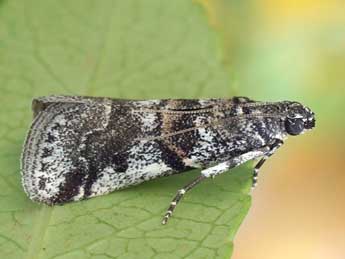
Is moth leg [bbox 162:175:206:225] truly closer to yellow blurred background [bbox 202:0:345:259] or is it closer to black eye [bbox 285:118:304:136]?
black eye [bbox 285:118:304:136]

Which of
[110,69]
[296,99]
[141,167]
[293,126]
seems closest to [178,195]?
[141,167]

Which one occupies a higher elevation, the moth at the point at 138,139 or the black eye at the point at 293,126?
the black eye at the point at 293,126

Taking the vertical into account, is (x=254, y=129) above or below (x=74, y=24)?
below

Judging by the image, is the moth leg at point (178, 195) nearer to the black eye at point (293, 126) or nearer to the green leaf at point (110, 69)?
the green leaf at point (110, 69)

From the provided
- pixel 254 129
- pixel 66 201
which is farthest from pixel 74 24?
pixel 254 129

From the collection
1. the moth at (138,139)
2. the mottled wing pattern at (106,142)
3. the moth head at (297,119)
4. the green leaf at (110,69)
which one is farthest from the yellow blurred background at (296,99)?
the green leaf at (110,69)

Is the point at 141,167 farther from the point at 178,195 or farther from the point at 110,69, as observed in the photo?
the point at 110,69

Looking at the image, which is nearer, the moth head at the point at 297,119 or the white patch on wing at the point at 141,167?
the white patch on wing at the point at 141,167

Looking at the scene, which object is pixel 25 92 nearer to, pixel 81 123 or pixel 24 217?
pixel 81 123
